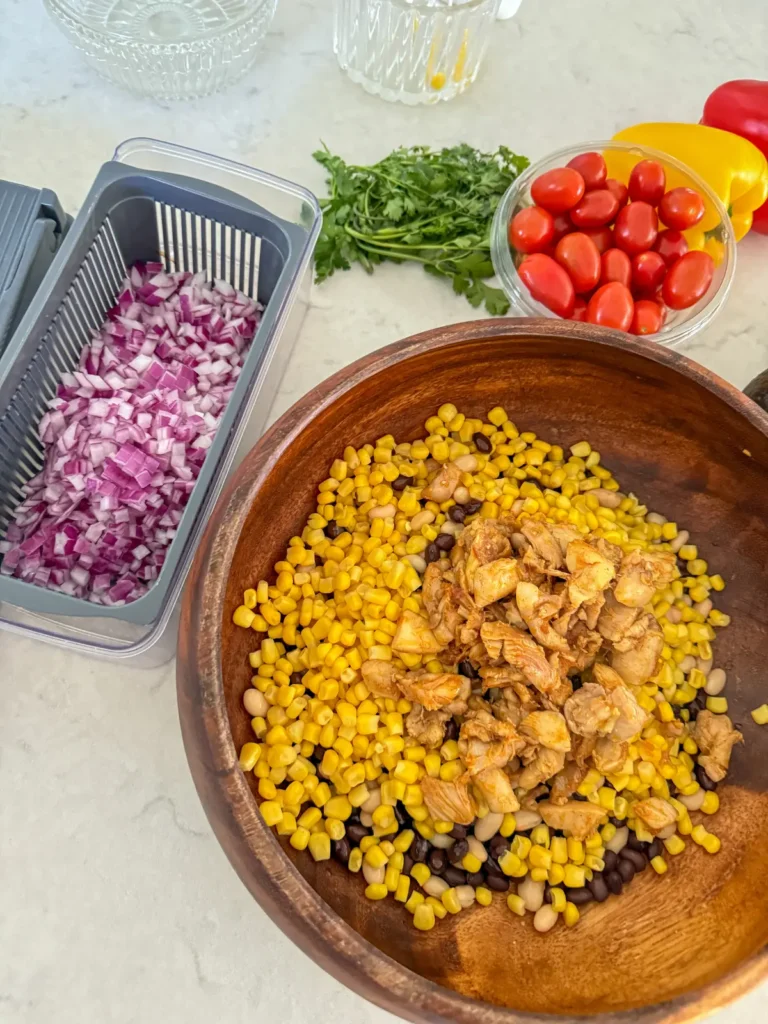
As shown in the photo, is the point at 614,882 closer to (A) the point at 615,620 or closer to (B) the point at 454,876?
(B) the point at 454,876

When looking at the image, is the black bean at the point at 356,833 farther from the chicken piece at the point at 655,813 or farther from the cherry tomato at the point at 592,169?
the cherry tomato at the point at 592,169

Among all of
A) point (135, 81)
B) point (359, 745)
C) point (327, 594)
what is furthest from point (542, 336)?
point (135, 81)

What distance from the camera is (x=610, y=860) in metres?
1.45

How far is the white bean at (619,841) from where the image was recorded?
1471 millimetres

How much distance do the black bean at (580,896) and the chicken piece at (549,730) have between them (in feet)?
0.87

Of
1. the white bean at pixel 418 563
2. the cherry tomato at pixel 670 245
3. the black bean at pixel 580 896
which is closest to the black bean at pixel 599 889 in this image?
the black bean at pixel 580 896

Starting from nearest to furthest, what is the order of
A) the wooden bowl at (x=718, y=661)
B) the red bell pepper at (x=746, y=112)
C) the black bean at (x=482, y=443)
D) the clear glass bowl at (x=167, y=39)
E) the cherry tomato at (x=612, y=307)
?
the wooden bowl at (x=718, y=661) → the black bean at (x=482, y=443) → the cherry tomato at (x=612, y=307) → the clear glass bowl at (x=167, y=39) → the red bell pepper at (x=746, y=112)

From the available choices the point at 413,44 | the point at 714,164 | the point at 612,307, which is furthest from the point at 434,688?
the point at 413,44

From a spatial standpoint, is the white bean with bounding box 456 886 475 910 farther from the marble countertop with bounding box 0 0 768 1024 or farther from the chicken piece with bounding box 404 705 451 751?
the marble countertop with bounding box 0 0 768 1024

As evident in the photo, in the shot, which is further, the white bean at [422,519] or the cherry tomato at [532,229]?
the cherry tomato at [532,229]

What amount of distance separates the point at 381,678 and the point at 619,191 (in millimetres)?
1276

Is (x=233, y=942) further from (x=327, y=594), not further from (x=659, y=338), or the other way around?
(x=659, y=338)

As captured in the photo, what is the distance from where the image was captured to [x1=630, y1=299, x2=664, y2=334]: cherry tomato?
6.07 feet

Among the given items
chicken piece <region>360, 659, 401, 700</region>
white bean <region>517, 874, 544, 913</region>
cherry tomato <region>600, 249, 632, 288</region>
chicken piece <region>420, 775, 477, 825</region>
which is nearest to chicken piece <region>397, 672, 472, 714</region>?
chicken piece <region>360, 659, 401, 700</region>
